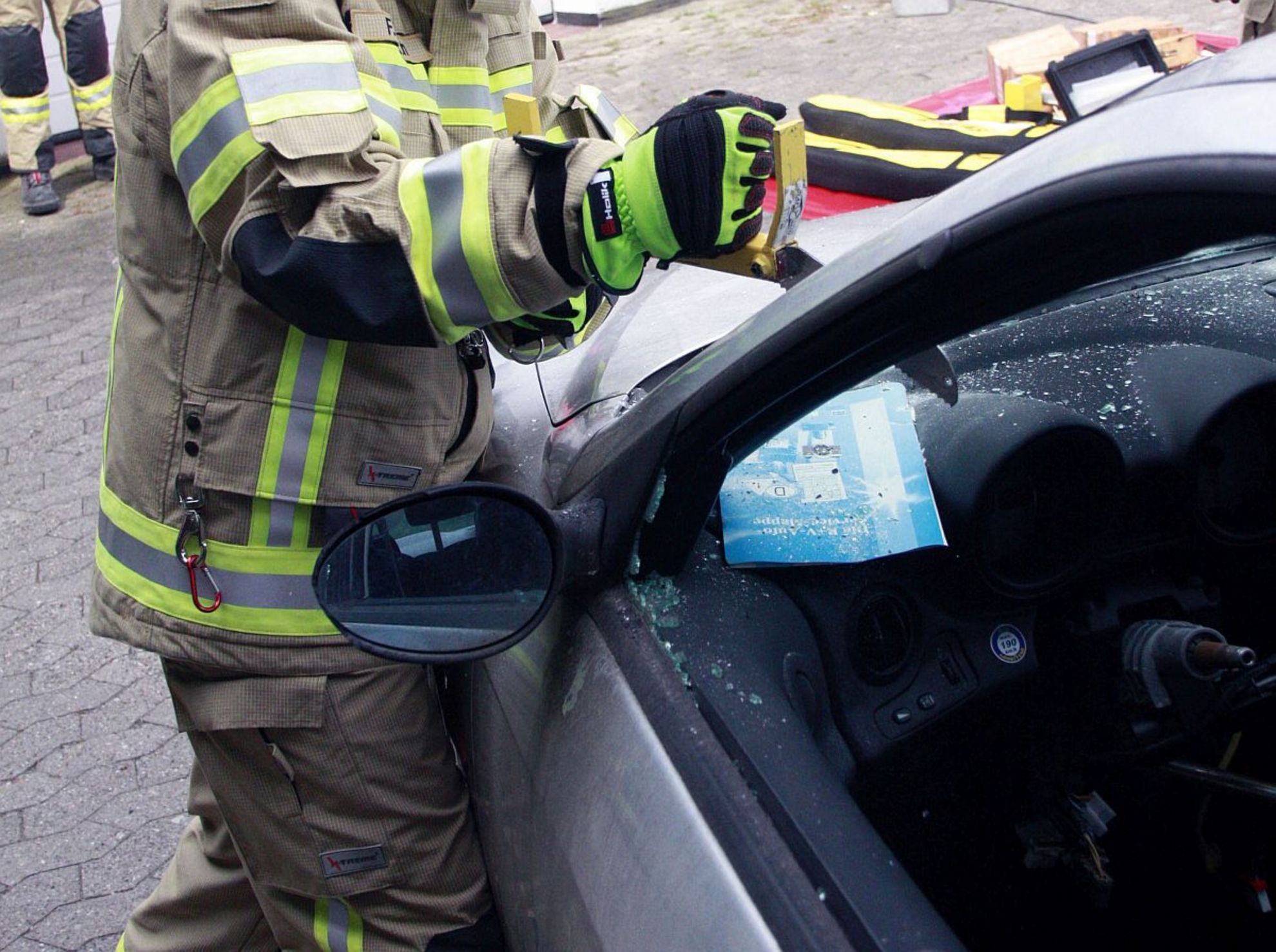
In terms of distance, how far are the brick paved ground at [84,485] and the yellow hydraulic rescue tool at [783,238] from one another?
1.90 metres

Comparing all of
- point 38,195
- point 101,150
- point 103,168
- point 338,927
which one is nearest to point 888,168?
point 338,927

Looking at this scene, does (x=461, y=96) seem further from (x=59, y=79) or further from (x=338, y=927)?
(x=59, y=79)

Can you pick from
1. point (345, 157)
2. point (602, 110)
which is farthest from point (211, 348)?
point (602, 110)

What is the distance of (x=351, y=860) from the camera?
5.56 ft

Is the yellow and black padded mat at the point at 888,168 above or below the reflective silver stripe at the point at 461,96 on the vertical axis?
below

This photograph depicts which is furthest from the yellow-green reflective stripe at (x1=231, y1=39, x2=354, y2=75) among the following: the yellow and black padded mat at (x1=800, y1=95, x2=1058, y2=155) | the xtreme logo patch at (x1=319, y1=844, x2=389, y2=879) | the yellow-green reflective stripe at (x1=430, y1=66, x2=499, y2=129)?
the yellow and black padded mat at (x1=800, y1=95, x2=1058, y2=155)

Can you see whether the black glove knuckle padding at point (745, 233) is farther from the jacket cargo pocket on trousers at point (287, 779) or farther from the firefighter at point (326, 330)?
the jacket cargo pocket on trousers at point (287, 779)

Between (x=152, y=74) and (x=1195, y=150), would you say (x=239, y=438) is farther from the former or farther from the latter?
(x=1195, y=150)

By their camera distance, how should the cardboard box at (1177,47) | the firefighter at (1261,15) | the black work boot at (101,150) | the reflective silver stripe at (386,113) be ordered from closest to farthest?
1. the reflective silver stripe at (386,113)
2. the cardboard box at (1177,47)
3. the firefighter at (1261,15)
4. the black work boot at (101,150)

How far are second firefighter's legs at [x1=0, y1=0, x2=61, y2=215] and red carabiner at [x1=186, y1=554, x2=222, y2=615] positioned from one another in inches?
238

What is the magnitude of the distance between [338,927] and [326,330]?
85 cm

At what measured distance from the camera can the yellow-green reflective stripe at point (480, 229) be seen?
1378 millimetres

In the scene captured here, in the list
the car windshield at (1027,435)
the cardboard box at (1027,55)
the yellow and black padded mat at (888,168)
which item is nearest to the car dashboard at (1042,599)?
the car windshield at (1027,435)

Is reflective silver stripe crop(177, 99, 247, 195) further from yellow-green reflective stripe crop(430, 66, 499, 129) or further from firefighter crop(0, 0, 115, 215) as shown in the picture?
firefighter crop(0, 0, 115, 215)
